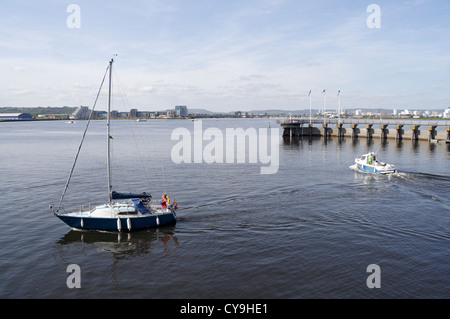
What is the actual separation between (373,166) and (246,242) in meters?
35.7

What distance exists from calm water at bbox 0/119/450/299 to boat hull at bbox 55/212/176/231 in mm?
690

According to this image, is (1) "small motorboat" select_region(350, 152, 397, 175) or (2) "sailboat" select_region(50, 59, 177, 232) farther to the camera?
(1) "small motorboat" select_region(350, 152, 397, 175)

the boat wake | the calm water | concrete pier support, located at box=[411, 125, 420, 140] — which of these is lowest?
the calm water

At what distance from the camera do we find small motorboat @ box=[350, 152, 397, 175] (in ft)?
180

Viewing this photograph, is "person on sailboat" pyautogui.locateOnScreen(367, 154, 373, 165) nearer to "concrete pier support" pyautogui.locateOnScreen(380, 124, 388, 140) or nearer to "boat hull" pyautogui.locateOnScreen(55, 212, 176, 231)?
"boat hull" pyautogui.locateOnScreen(55, 212, 176, 231)

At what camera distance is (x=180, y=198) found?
138ft

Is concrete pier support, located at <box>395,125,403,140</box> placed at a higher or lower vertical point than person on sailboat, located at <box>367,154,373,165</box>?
higher

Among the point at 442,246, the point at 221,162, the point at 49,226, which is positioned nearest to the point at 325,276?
the point at 442,246

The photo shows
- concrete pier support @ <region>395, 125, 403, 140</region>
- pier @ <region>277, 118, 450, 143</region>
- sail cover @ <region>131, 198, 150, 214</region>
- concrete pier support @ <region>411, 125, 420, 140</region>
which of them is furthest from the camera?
concrete pier support @ <region>395, 125, 403, 140</region>

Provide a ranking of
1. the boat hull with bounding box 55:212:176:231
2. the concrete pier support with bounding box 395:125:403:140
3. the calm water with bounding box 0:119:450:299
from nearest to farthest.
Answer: the calm water with bounding box 0:119:450:299 < the boat hull with bounding box 55:212:176:231 < the concrete pier support with bounding box 395:125:403:140

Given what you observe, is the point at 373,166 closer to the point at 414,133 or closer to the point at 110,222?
the point at 110,222

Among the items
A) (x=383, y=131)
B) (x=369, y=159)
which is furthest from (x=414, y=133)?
(x=369, y=159)

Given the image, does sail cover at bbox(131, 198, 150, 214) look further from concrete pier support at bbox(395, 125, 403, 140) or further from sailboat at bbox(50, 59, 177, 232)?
concrete pier support at bbox(395, 125, 403, 140)

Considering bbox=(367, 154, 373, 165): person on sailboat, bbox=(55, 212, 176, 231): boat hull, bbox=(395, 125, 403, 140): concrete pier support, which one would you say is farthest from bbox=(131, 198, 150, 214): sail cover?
bbox=(395, 125, 403, 140): concrete pier support
